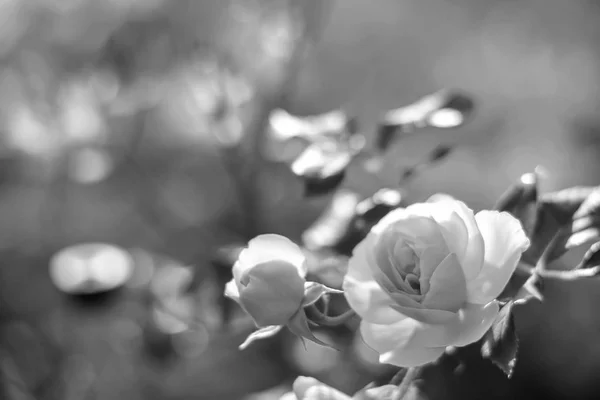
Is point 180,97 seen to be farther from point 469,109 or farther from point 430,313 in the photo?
point 430,313

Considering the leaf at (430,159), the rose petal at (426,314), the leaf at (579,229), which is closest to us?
the rose petal at (426,314)

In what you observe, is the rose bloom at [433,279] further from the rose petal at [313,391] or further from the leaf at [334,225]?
the leaf at [334,225]

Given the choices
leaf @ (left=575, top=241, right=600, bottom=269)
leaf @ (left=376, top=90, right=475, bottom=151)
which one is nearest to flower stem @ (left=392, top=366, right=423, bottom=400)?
leaf @ (left=575, top=241, right=600, bottom=269)

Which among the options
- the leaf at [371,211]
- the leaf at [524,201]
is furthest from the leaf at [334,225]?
the leaf at [524,201]

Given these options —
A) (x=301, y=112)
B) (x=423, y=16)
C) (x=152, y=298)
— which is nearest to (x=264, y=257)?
(x=152, y=298)

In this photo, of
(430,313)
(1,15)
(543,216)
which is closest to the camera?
(430,313)
